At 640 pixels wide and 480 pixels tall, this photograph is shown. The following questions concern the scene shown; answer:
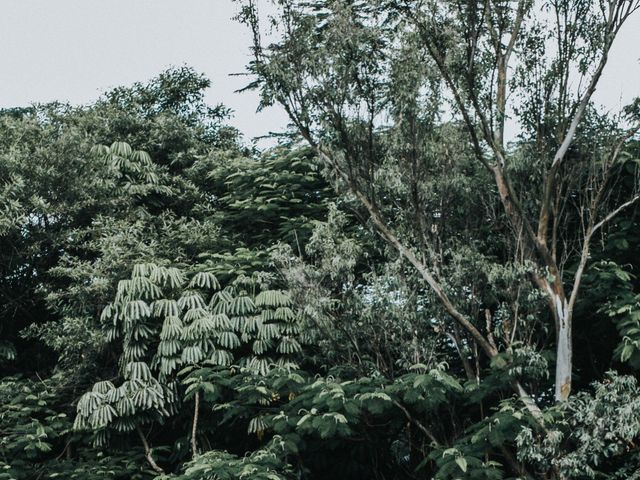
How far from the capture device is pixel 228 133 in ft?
64.5

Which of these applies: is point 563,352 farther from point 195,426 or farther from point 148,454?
point 148,454

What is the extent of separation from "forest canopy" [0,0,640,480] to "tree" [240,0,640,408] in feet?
0.10

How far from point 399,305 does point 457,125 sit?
8.16 ft

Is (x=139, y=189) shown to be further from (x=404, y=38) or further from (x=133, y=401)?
(x=404, y=38)

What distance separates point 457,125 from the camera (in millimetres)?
11180

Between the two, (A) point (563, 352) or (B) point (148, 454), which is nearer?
(A) point (563, 352)

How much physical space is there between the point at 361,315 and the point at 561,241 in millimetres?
3163

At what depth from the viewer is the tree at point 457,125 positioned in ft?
35.3


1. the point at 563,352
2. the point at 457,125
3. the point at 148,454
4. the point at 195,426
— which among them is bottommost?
the point at 148,454

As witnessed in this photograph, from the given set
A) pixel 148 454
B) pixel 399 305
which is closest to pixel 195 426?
pixel 148 454

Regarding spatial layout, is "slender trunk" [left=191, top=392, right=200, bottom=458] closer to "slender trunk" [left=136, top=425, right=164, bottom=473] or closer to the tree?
"slender trunk" [left=136, top=425, right=164, bottom=473]

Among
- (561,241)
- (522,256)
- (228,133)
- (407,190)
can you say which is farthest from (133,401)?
(228,133)

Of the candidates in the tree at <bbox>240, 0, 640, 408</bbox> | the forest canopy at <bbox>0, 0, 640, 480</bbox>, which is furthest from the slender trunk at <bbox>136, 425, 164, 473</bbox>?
the tree at <bbox>240, 0, 640, 408</bbox>

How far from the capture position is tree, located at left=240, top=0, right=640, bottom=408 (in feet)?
35.3
